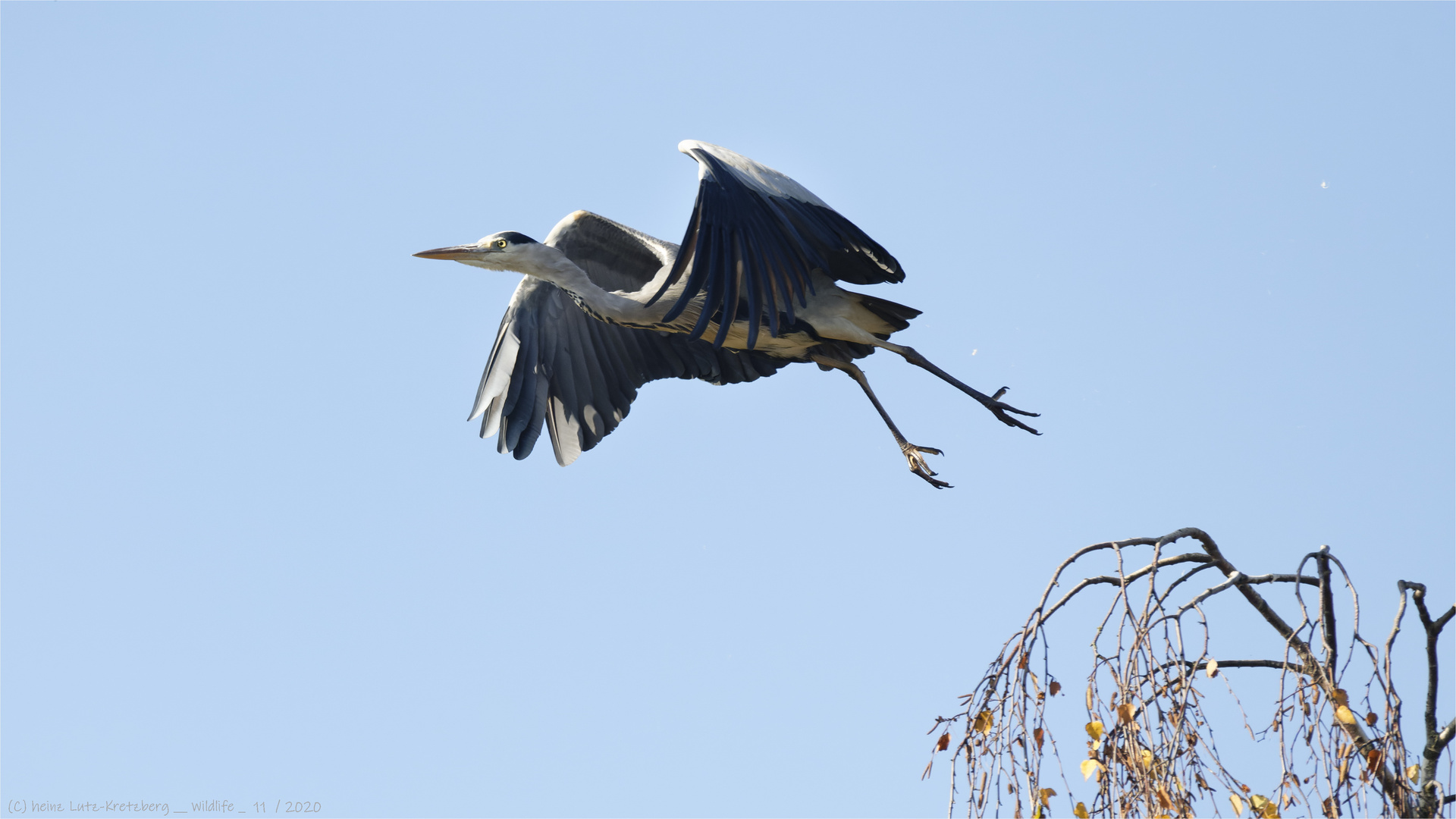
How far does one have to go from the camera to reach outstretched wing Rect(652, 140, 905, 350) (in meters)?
5.77

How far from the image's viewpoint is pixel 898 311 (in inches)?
284

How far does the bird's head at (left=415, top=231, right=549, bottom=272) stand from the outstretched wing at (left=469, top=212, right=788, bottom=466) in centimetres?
68

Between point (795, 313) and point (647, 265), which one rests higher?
point (647, 265)

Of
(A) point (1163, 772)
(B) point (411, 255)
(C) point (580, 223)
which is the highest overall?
(C) point (580, 223)

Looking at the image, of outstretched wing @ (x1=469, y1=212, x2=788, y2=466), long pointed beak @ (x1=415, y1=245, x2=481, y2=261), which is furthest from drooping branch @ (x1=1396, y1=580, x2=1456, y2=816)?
long pointed beak @ (x1=415, y1=245, x2=481, y2=261)

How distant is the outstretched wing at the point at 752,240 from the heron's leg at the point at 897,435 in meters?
0.83

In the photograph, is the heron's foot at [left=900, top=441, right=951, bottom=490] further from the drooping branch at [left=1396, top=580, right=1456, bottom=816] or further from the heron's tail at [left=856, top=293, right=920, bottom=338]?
the drooping branch at [left=1396, top=580, right=1456, bottom=816]

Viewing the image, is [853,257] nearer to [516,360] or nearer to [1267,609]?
[516,360]

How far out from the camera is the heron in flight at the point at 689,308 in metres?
5.90

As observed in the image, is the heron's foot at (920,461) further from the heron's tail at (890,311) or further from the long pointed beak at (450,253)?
the long pointed beak at (450,253)

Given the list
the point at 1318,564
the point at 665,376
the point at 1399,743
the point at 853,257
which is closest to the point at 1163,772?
the point at 1399,743

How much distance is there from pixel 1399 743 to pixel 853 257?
3.91 m

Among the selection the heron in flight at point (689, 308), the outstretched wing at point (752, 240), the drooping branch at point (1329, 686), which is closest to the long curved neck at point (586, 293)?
the heron in flight at point (689, 308)

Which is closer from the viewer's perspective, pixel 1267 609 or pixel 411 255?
pixel 1267 609
